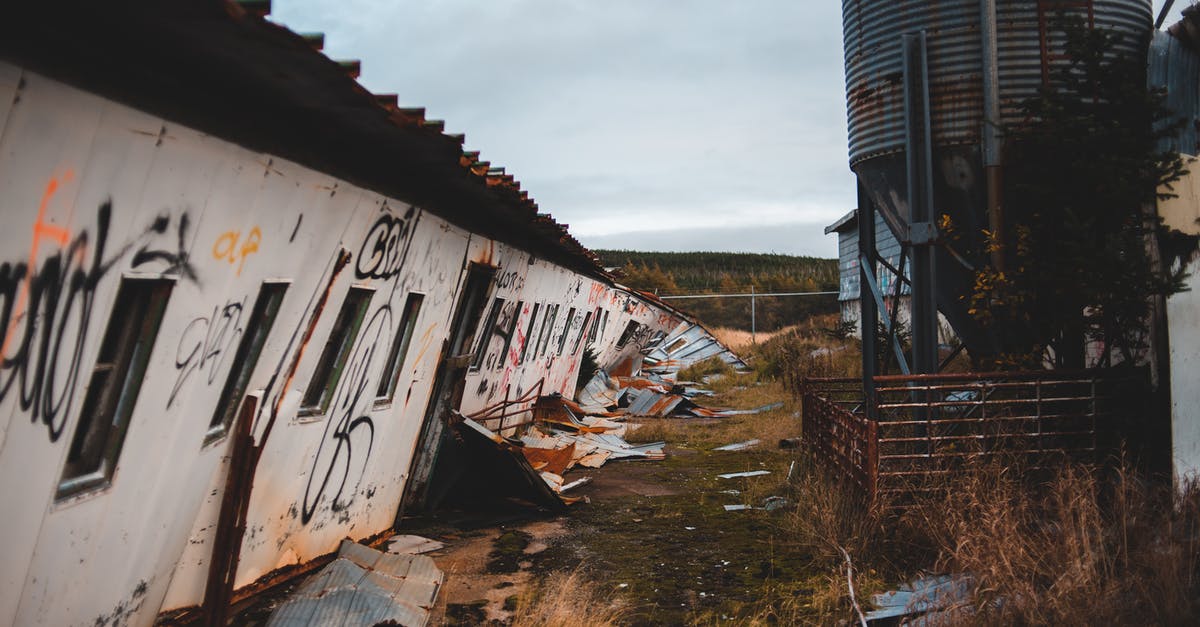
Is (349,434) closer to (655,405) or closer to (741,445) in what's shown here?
(741,445)

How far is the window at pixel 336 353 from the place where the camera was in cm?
599

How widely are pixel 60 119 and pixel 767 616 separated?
4.81 meters

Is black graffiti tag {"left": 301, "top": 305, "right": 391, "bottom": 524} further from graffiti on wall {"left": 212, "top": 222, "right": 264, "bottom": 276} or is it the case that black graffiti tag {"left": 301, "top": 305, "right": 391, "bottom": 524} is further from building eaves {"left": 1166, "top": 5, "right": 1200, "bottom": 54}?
building eaves {"left": 1166, "top": 5, "right": 1200, "bottom": 54}

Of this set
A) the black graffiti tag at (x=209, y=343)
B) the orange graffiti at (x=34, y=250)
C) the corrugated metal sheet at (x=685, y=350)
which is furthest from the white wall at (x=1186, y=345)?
the corrugated metal sheet at (x=685, y=350)

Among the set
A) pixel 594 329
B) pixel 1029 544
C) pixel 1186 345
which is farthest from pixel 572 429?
pixel 1186 345

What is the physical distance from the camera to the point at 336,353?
20.2 ft

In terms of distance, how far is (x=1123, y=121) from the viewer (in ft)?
24.2

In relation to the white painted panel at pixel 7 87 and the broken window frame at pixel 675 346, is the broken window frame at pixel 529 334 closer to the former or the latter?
the white painted panel at pixel 7 87

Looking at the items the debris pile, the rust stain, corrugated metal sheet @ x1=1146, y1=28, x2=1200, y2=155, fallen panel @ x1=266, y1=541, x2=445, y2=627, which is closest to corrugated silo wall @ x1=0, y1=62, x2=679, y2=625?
fallen panel @ x1=266, y1=541, x2=445, y2=627

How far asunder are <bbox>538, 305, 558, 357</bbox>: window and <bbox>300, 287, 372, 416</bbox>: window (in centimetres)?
752

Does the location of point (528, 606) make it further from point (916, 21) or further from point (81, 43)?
point (916, 21)

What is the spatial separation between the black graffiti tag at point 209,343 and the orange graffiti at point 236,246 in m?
0.24

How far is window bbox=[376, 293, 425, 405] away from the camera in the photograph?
23.8ft

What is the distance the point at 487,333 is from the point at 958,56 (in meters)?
6.13
